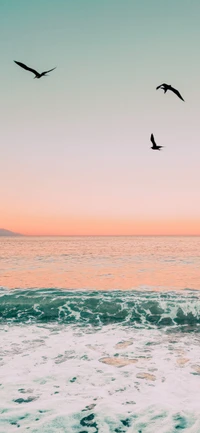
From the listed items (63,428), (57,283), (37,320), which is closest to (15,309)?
(37,320)

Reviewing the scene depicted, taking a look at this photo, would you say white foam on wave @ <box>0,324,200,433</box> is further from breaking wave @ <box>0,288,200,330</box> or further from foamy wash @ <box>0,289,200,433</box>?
breaking wave @ <box>0,288,200,330</box>

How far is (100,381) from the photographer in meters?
6.82

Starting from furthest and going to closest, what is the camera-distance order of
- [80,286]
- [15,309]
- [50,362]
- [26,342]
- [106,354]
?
[80,286] < [15,309] < [26,342] < [106,354] < [50,362]

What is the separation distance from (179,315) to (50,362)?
22.3 ft

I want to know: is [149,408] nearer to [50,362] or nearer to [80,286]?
[50,362]

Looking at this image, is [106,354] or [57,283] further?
[57,283]

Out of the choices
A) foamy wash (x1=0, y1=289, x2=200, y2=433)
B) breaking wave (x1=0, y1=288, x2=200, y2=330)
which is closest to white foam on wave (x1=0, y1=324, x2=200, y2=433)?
foamy wash (x1=0, y1=289, x2=200, y2=433)

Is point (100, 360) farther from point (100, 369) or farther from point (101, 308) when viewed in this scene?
point (101, 308)

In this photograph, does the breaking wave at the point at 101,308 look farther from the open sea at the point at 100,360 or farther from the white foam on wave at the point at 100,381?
the white foam on wave at the point at 100,381

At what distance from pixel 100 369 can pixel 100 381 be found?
2.17 ft

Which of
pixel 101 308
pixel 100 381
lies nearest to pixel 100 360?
pixel 100 381

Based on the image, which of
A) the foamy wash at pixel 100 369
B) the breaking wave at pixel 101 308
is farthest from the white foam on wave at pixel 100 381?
the breaking wave at pixel 101 308

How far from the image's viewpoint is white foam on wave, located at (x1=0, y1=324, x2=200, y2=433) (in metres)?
5.33

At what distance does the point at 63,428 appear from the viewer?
512 cm
